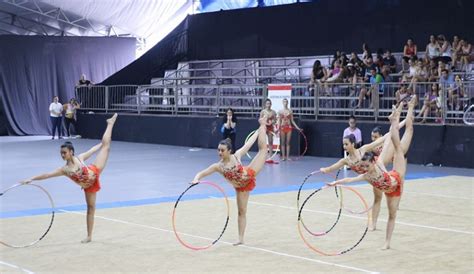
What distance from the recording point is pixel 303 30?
28.4 meters

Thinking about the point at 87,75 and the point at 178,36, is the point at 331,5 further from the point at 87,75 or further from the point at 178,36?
the point at 87,75

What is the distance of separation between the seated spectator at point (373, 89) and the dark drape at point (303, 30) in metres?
3.23

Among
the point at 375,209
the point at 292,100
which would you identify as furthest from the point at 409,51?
the point at 375,209

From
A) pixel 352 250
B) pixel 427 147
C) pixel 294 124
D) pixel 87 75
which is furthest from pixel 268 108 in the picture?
pixel 87 75

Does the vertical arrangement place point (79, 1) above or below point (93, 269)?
above

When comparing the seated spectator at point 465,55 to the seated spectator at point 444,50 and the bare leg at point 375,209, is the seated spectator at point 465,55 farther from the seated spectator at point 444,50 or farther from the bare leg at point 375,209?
the bare leg at point 375,209

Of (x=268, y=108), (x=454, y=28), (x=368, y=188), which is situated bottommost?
(x=368, y=188)

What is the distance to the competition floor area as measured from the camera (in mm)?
8930

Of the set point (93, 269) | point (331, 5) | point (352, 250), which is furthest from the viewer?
point (331, 5)

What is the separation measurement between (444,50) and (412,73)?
130cm

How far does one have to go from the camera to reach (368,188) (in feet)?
51.9

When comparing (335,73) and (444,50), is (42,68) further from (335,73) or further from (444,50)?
(444,50)

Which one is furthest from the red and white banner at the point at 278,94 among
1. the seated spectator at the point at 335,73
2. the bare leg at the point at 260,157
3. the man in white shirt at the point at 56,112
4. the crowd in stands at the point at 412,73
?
the bare leg at the point at 260,157

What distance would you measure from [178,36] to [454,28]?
41.1 ft
